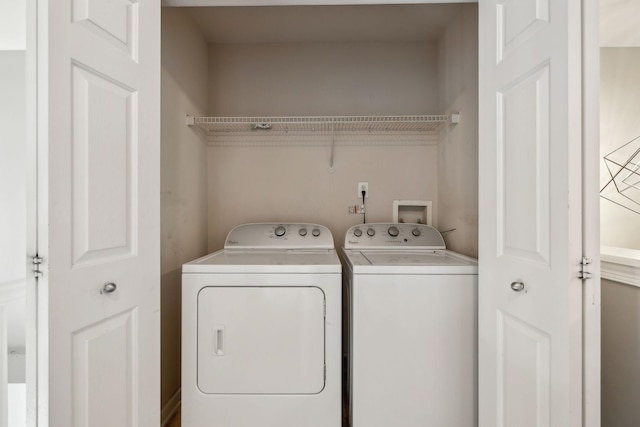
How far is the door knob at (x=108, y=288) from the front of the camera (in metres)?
1.01

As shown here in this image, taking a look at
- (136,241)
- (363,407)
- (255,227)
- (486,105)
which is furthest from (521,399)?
(255,227)

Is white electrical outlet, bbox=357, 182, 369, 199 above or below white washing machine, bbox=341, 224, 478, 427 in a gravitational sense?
above

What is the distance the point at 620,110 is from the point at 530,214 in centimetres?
49

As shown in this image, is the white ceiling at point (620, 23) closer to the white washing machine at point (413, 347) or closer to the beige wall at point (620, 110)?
the beige wall at point (620, 110)

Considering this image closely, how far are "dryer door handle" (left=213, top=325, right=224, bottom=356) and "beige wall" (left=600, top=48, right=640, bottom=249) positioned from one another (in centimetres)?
159

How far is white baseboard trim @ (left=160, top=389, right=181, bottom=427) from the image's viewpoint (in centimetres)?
175

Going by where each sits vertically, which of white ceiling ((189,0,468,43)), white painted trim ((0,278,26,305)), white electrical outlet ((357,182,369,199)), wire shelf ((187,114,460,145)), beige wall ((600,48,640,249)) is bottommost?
white painted trim ((0,278,26,305))

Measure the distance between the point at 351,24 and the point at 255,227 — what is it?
1548 mm

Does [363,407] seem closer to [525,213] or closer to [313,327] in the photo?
[313,327]

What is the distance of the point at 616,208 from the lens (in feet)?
3.74

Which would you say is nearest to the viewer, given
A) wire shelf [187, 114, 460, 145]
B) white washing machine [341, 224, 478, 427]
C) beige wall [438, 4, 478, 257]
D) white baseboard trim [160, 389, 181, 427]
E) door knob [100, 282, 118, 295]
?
door knob [100, 282, 118, 295]

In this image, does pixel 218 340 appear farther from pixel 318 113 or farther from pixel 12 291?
pixel 318 113

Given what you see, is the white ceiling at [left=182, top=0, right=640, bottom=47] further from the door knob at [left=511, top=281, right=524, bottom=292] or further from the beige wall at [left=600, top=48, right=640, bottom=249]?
the door knob at [left=511, top=281, right=524, bottom=292]

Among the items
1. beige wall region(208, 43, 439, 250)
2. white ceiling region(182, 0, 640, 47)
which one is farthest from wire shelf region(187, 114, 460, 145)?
white ceiling region(182, 0, 640, 47)
